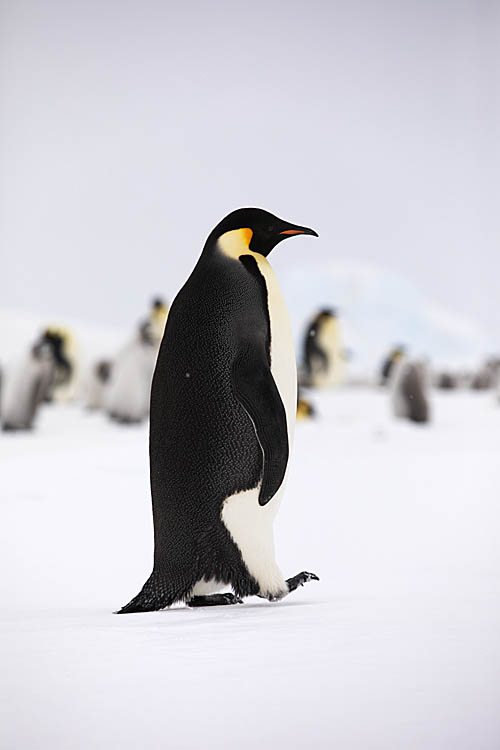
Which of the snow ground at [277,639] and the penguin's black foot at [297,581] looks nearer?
the snow ground at [277,639]

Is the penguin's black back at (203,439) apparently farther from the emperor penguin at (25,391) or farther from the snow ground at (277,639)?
the emperor penguin at (25,391)

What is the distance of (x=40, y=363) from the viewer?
4953 millimetres

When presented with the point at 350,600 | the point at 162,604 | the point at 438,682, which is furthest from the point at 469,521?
the point at 438,682

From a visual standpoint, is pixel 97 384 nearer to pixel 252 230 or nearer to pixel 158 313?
pixel 158 313

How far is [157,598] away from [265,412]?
1.09 ft

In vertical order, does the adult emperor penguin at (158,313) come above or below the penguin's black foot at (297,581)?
above

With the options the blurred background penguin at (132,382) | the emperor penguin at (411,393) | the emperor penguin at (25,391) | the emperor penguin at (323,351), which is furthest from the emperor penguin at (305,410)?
the emperor penguin at (323,351)

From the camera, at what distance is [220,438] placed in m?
1.38

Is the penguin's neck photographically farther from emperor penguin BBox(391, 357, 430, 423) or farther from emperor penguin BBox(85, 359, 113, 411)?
emperor penguin BBox(85, 359, 113, 411)

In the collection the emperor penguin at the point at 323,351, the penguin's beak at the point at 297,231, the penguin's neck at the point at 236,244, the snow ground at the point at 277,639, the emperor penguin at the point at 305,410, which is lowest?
the snow ground at the point at 277,639

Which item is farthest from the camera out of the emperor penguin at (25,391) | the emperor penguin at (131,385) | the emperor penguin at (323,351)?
the emperor penguin at (323,351)

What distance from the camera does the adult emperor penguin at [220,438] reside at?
4.49ft

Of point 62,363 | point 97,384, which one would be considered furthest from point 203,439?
point 62,363

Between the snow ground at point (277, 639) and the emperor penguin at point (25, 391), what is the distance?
1934mm
